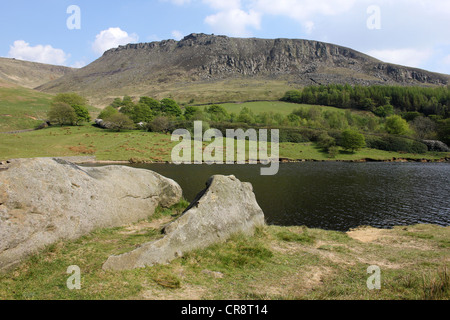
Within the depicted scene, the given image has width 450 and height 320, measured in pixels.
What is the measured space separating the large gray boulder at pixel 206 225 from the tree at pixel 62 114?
8956cm

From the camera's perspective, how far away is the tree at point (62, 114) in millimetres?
83500

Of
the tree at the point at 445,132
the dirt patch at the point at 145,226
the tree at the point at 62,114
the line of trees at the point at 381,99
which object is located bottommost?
the dirt patch at the point at 145,226

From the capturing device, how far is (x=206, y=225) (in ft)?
35.3

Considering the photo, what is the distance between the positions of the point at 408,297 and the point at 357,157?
253 ft

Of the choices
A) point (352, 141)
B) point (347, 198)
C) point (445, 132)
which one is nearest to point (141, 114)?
point (352, 141)

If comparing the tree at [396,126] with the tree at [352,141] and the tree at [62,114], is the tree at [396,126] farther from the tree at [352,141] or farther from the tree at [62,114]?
the tree at [62,114]

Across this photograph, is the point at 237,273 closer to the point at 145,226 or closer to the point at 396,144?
the point at 145,226

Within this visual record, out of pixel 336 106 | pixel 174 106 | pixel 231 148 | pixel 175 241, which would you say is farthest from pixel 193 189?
pixel 336 106

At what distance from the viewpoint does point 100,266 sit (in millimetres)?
7984

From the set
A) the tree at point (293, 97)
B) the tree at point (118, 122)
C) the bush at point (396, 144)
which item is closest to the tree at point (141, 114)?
the tree at point (118, 122)

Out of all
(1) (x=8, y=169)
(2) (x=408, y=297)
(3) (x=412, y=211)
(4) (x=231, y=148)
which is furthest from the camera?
(4) (x=231, y=148)

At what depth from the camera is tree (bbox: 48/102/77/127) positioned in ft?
274

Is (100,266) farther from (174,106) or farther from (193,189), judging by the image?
(174,106)

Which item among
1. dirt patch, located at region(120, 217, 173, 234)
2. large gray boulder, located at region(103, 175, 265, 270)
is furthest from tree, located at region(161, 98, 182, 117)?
large gray boulder, located at region(103, 175, 265, 270)
